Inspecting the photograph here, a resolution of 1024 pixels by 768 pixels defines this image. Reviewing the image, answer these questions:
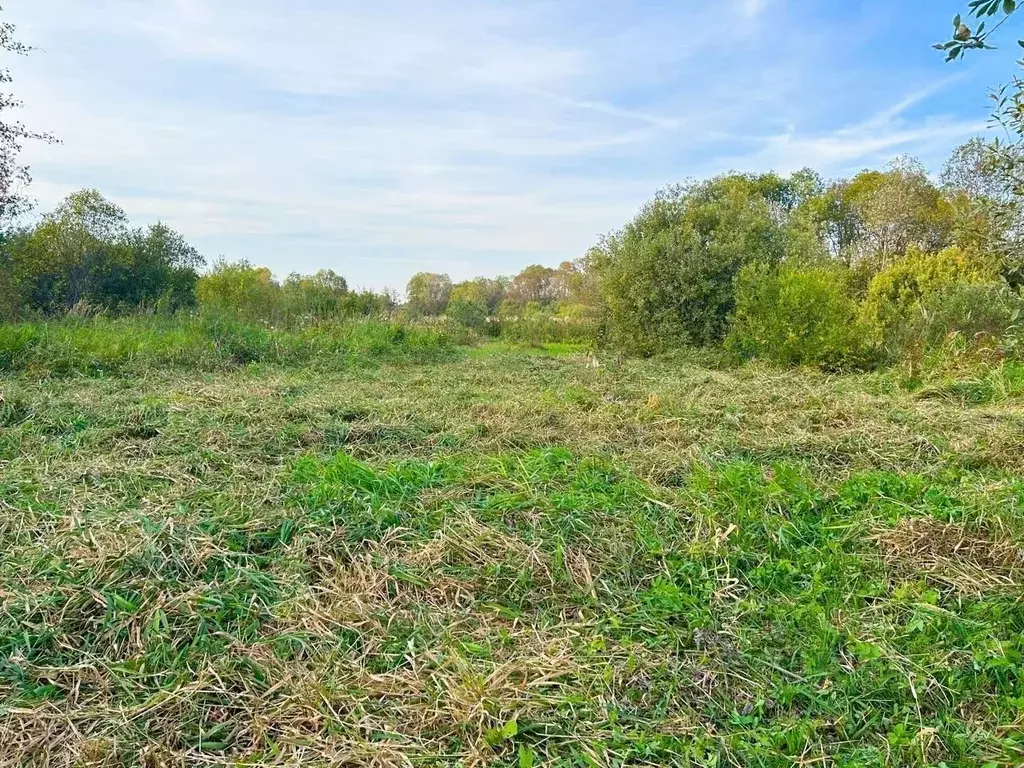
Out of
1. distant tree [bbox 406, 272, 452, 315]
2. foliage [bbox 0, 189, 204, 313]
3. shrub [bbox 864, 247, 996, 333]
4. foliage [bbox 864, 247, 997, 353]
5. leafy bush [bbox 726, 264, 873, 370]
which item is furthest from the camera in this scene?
distant tree [bbox 406, 272, 452, 315]

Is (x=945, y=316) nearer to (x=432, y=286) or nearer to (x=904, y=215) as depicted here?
(x=904, y=215)

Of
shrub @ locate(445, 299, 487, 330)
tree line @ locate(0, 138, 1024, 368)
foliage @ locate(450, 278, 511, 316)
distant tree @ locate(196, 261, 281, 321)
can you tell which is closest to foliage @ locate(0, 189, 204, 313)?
tree line @ locate(0, 138, 1024, 368)

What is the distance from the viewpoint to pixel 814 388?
7.17 m

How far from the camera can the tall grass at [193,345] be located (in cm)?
797

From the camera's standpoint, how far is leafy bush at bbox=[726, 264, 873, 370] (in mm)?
9352

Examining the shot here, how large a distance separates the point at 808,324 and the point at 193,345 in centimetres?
903

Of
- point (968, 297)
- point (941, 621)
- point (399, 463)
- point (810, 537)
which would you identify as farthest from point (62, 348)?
point (968, 297)

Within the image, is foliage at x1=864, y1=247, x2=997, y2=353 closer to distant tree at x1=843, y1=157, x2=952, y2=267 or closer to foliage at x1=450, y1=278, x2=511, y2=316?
distant tree at x1=843, y1=157, x2=952, y2=267

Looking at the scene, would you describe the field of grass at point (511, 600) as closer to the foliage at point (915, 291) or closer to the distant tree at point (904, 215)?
the foliage at point (915, 291)

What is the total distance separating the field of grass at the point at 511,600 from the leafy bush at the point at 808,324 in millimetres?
5176

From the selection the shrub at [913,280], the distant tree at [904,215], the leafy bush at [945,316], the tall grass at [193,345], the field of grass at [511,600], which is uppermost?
the distant tree at [904,215]

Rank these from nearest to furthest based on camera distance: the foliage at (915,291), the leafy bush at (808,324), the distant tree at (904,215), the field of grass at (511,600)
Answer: the field of grass at (511,600) → the leafy bush at (808,324) → the foliage at (915,291) → the distant tree at (904,215)

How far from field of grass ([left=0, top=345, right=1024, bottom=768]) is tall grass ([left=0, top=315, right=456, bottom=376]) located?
4128mm

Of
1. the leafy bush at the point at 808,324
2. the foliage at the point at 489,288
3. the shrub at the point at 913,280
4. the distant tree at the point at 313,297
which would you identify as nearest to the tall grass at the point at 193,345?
the distant tree at the point at 313,297
